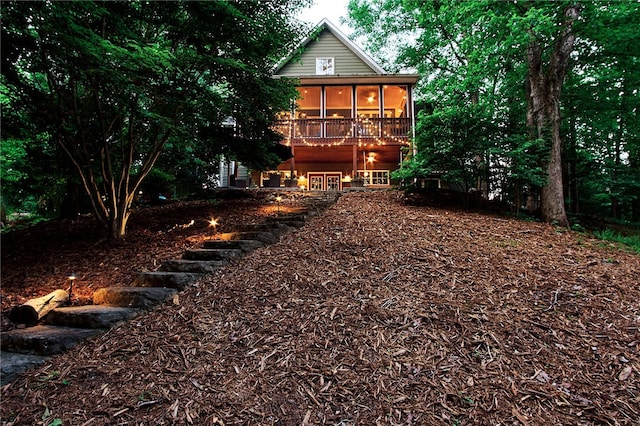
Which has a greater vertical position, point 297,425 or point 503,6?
point 503,6

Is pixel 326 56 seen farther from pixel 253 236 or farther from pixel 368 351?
pixel 368 351

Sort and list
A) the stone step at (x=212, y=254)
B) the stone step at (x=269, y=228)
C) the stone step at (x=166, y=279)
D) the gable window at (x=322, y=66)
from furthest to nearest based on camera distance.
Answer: the gable window at (x=322, y=66), the stone step at (x=269, y=228), the stone step at (x=212, y=254), the stone step at (x=166, y=279)

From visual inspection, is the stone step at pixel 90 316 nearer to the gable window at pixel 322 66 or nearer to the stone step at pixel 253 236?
the stone step at pixel 253 236

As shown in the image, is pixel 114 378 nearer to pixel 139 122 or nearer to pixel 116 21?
pixel 116 21

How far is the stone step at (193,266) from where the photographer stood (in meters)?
3.56

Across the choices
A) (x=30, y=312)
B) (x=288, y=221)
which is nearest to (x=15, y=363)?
(x=30, y=312)

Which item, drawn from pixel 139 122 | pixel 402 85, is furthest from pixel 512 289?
pixel 402 85

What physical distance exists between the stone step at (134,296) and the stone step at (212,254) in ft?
2.44

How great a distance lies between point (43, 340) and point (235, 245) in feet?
6.99

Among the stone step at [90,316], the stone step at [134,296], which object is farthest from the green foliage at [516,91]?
the stone step at [90,316]

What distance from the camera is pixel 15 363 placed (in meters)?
2.27

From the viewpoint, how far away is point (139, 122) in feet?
18.5

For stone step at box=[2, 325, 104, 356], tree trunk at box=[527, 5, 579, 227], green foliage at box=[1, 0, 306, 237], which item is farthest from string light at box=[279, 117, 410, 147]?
stone step at box=[2, 325, 104, 356]

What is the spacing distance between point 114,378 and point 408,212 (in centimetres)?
552
